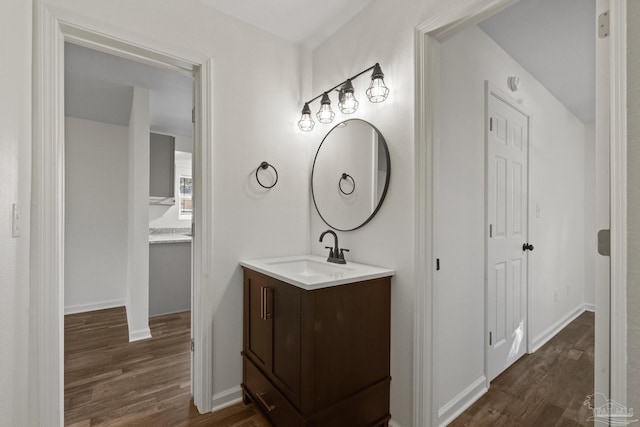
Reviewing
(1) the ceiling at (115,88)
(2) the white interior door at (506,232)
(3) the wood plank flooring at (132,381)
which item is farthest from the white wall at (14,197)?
(2) the white interior door at (506,232)

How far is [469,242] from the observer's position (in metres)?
1.94

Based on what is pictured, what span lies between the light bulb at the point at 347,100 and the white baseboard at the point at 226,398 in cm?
191

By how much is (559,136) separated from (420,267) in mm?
2966

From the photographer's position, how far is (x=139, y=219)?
2971mm

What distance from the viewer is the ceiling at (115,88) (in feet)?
8.14

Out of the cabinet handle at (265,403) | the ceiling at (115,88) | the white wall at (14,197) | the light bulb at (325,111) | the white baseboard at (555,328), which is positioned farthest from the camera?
the white baseboard at (555,328)

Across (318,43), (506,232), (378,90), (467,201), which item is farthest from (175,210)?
(506,232)

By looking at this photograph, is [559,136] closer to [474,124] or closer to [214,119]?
[474,124]

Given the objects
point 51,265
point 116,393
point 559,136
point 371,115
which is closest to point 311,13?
point 371,115

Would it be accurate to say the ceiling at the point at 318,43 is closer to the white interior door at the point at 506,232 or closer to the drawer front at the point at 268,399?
the white interior door at the point at 506,232

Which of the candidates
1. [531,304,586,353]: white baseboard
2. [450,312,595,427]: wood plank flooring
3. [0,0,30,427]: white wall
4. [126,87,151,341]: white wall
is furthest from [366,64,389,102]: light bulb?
[531,304,586,353]: white baseboard

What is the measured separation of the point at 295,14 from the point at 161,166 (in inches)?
113

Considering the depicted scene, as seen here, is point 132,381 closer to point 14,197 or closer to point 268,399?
point 268,399

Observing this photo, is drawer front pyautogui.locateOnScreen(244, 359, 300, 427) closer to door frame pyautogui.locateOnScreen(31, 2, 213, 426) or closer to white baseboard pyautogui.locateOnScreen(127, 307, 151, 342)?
door frame pyautogui.locateOnScreen(31, 2, 213, 426)
